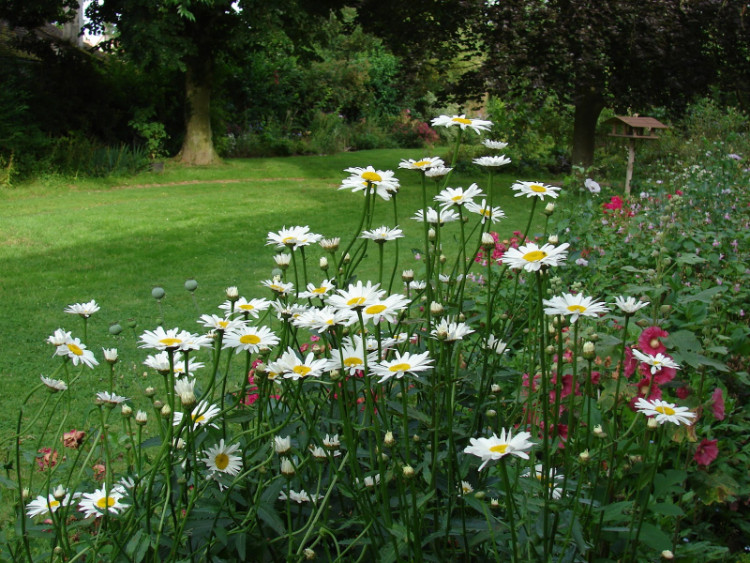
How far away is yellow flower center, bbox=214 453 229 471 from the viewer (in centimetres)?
131

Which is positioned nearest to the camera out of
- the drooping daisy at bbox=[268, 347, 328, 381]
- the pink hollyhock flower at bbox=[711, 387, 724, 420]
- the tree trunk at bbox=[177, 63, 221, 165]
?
the drooping daisy at bbox=[268, 347, 328, 381]

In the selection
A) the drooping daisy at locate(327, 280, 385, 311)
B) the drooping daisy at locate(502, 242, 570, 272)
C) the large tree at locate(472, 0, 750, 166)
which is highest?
the large tree at locate(472, 0, 750, 166)

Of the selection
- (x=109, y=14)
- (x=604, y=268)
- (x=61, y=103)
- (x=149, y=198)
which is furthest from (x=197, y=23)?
(x=604, y=268)

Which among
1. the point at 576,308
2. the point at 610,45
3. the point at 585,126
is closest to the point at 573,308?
the point at 576,308

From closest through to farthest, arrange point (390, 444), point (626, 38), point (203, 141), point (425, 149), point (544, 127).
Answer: point (390, 444) < point (626, 38) < point (203, 141) < point (544, 127) < point (425, 149)

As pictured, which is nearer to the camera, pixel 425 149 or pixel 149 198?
pixel 149 198

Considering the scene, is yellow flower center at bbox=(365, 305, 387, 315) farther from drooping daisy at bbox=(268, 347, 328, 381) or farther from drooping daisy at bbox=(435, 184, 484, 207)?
drooping daisy at bbox=(435, 184, 484, 207)

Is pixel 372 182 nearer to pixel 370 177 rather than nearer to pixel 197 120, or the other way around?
pixel 370 177

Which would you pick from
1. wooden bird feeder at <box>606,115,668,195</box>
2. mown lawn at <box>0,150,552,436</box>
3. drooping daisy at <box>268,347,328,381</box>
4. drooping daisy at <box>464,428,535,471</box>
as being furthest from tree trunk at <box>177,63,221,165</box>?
drooping daisy at <box>464,428,535,471</box>

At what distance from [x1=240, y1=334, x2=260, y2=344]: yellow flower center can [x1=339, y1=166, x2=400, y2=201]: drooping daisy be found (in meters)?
0.31

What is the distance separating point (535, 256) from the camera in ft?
3.76

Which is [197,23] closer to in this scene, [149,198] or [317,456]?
[149,198]

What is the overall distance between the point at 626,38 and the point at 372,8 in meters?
4.54

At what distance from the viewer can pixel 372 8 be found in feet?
41.6
